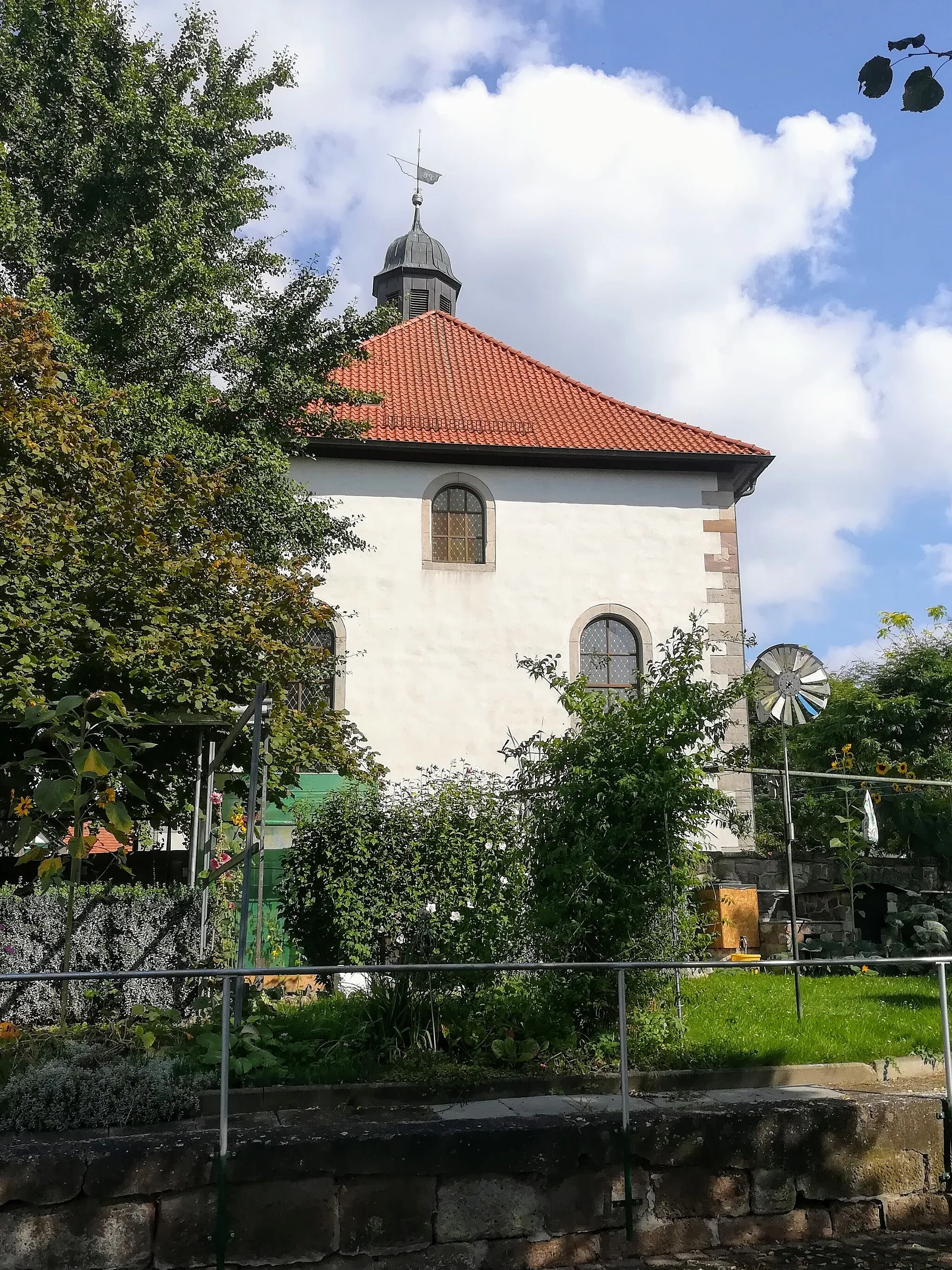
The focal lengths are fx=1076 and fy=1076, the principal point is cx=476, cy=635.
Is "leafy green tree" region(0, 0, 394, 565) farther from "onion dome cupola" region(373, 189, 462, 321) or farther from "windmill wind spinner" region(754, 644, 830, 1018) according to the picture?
"onion dome cupola" region(373, 189, 462, 321)

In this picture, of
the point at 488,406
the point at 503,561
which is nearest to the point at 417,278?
the point at 488,406

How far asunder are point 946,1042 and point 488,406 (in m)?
13.5

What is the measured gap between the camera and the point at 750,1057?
21.1ft

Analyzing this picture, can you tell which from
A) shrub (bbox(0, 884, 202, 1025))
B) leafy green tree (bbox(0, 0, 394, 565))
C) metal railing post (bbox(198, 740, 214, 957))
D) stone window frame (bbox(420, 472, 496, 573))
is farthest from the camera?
stone window frame (bbox(420, 472, 496, 573))

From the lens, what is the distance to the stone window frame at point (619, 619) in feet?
52.9

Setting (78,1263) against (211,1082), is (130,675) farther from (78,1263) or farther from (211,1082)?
(78,1263)

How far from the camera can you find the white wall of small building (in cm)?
1553

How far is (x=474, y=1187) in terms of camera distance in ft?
15.5

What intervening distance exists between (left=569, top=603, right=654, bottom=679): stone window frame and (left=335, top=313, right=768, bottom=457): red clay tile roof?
2.47 m

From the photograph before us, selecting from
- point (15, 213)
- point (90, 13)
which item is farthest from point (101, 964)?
point (90, 13)

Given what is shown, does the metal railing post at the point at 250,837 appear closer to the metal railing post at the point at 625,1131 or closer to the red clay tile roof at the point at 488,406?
the metal railing post at the point at 625,1131

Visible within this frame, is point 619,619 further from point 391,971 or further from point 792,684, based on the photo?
point 391,971

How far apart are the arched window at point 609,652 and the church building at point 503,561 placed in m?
0.02

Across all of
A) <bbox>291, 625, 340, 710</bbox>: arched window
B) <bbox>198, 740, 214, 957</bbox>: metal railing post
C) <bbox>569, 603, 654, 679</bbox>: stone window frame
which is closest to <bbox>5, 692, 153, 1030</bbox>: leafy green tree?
<bbox>198, 740, 214, 957</bbox>: metal railing post
